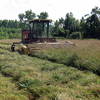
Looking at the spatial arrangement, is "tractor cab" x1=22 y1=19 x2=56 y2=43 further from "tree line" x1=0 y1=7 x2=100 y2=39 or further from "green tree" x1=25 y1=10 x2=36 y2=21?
"green tree" x1=25 y1=10 x2=36 y2=21

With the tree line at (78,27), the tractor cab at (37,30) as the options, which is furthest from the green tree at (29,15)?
the tractor cab at (37,30)

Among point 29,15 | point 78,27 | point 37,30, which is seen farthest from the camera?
point 29,15

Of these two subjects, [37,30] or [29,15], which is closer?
[37,30]

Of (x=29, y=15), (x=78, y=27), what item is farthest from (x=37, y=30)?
(x=29, y=15)

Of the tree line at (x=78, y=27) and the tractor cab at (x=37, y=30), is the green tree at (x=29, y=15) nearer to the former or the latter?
the tree line at (x=78, y=27)

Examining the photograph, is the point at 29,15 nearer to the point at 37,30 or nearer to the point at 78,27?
the point at 78,27

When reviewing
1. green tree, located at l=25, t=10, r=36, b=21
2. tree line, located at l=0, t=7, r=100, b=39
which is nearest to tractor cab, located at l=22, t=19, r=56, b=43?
tree line, located at l=0, t=7, r=100, b=39

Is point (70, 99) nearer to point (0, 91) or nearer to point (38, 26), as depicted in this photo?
point (0, 91)

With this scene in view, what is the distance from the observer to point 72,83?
657 cm

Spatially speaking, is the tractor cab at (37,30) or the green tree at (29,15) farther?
the green tree at (29,15)

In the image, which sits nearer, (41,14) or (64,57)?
(64,57)

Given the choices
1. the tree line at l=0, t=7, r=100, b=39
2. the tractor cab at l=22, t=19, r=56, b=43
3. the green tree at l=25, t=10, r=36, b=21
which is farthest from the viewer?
the green tree at l=25, t=10, r=36, b=21

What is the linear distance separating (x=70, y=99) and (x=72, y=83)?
5.26 feet

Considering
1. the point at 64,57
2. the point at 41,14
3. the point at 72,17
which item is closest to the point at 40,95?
the point at 64,57
